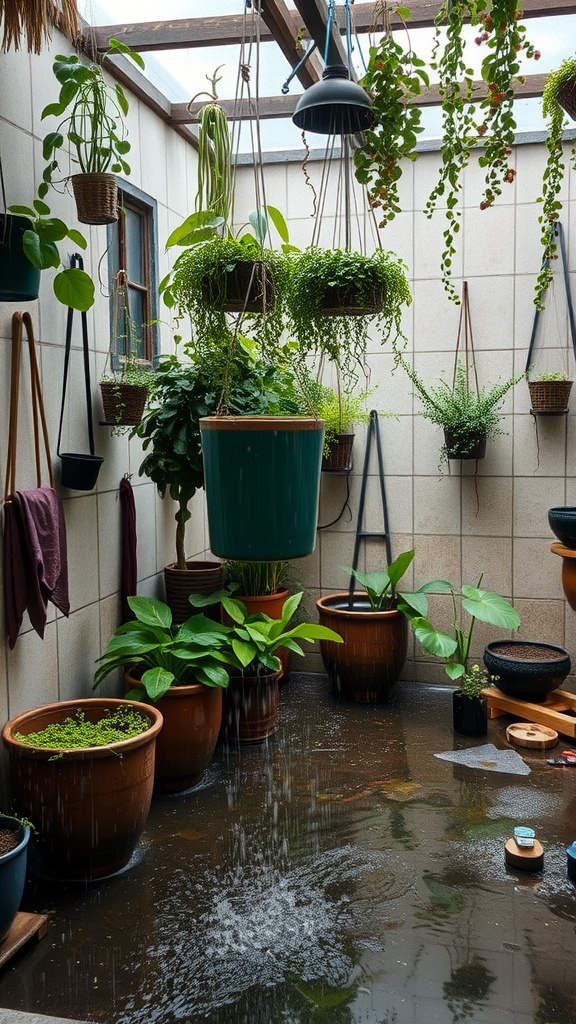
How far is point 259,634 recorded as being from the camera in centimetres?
330

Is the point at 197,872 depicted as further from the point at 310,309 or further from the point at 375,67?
the point at 375,67

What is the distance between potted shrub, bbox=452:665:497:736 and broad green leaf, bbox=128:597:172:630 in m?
1.37

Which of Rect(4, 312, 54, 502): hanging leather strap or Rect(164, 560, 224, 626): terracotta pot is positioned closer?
Rect(4, 312, 54, 502): hanging leather strap

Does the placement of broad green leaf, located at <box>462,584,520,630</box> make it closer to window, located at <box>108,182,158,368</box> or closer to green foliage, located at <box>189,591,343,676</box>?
green foliage, located at <box>189,591,343,676</box>

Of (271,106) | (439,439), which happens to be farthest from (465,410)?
(271,106)

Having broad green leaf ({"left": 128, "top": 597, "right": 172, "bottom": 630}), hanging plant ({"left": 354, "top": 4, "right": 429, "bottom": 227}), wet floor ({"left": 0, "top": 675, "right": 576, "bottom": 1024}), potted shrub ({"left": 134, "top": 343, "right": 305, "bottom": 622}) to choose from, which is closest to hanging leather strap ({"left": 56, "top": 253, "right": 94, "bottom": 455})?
potted shrub ({"left": 134, "top": 343, "right": 305, "bottom": 622})

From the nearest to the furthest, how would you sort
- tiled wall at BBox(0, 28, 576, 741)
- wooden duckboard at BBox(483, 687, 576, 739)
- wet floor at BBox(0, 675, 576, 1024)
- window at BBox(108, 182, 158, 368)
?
wet floor at BBox(0, 675, 576, 1024) → window at BBox(108, 182, 158, 368) → wooden duckboard at BBox(483, 687, 576, 739) → tiled wall at BBox(0, 28, 576, 741)

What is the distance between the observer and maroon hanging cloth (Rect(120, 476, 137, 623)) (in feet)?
11.1

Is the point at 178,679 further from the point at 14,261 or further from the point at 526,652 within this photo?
the point at 526,652

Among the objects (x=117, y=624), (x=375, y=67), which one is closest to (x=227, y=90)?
(x=375, y=67)

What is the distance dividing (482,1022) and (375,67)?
2435mm

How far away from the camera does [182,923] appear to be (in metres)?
2.23

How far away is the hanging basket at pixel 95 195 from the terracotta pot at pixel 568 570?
7.80 feet

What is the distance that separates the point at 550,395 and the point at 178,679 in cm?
225
